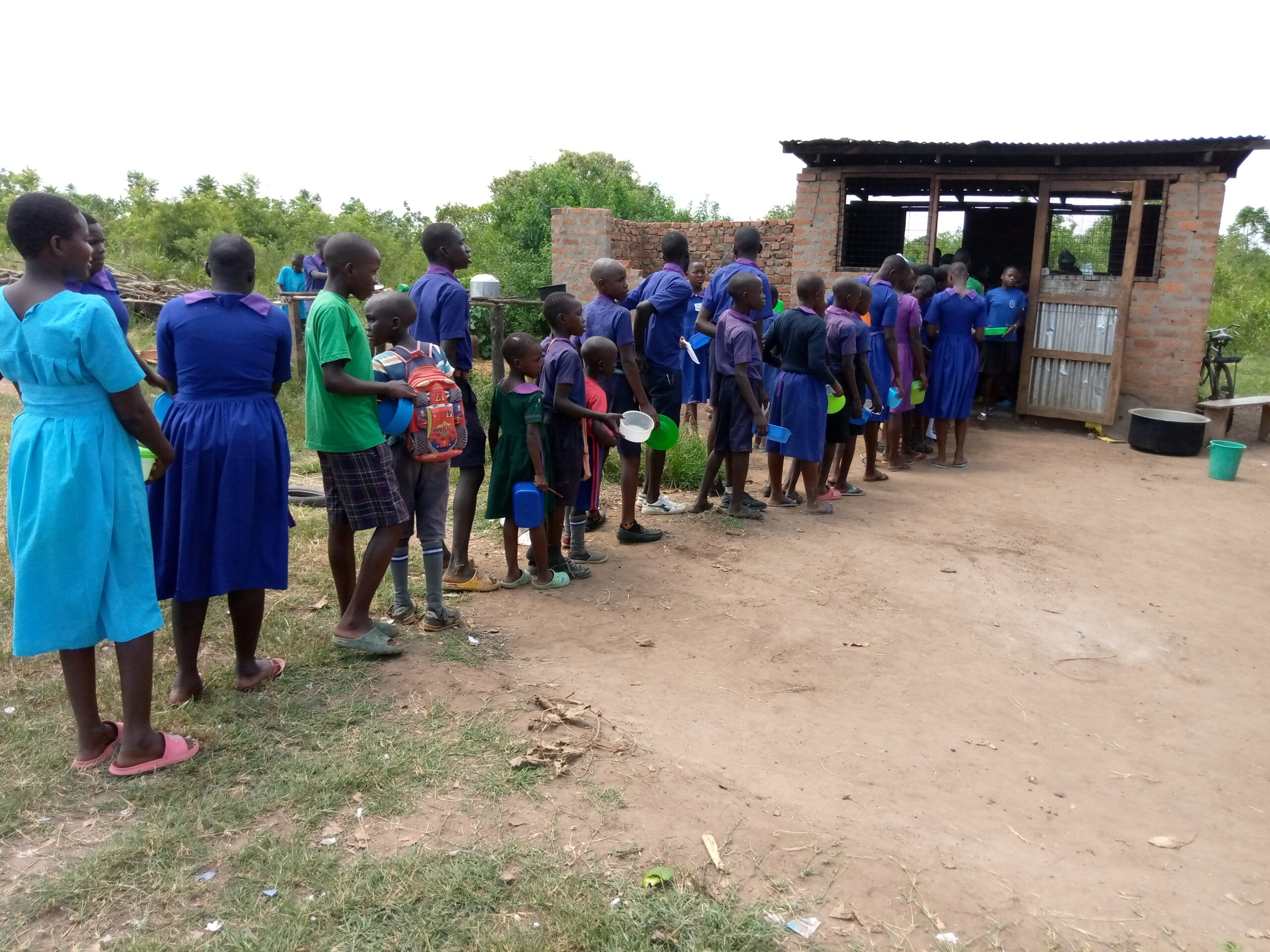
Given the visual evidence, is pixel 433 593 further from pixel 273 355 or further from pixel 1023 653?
pixel 1023 653

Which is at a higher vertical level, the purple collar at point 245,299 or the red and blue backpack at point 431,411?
the purple collar at point 245,299

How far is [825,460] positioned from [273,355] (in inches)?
174

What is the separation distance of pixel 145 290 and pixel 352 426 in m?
13.9

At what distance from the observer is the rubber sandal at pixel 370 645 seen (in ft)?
12.6

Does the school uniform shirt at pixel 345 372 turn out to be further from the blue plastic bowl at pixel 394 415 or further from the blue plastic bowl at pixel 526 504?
the blue plastic bowl at pixel 526 504

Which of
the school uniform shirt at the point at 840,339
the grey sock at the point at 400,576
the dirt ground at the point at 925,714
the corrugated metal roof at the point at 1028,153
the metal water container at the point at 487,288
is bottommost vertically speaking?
the dirt ground at the point at 925,714

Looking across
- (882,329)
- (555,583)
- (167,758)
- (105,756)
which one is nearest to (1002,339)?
(882,329)

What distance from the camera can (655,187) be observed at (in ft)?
64.8

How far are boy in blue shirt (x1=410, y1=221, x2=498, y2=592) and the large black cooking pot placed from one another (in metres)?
6.98

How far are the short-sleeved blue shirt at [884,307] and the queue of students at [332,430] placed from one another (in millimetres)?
647

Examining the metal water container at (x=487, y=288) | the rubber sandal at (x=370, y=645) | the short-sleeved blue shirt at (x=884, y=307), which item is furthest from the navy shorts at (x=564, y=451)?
the metal water container at (x=487, y=288)

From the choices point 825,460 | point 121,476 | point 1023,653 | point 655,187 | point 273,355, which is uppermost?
point 655,187

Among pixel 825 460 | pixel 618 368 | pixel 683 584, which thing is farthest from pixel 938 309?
pixel 683 584

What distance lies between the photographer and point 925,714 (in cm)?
371
